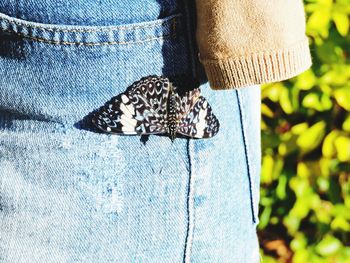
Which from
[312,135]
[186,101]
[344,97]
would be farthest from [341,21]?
[186,101]

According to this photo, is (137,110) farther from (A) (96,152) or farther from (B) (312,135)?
(B) (312,135)

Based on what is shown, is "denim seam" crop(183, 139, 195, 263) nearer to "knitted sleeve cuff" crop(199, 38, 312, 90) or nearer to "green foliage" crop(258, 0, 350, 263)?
"knitted sleeve cuff" crop(199, 38, 312, 90)

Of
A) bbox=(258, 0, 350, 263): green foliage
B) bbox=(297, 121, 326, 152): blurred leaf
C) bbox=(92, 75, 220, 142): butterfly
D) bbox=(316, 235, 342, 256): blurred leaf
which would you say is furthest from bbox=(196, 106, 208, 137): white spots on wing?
bbox=(316, 235, 342, 256): blurred leaf

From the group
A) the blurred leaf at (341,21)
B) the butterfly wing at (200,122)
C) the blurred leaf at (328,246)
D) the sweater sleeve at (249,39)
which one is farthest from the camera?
the blurred leaf at (328,246)

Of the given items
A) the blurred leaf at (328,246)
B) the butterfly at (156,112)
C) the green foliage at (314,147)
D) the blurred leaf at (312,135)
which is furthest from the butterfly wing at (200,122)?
the blurred leaf at (328,246)

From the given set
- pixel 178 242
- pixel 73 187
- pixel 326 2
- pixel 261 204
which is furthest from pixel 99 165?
pixel 261 204

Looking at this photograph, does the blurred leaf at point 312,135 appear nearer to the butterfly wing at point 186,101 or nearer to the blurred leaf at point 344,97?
the blurred leaf at point 344,97
